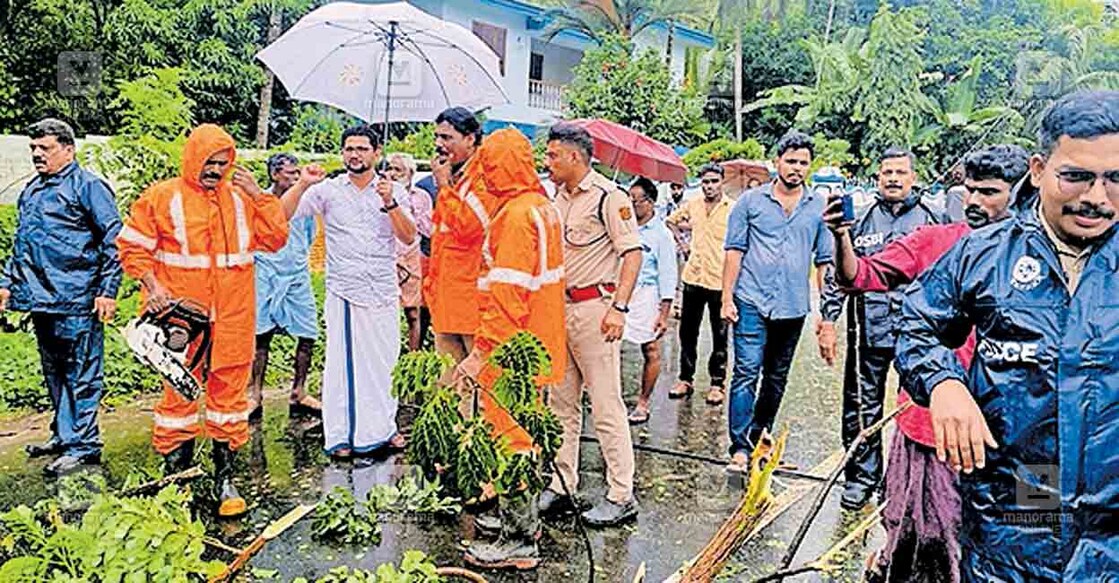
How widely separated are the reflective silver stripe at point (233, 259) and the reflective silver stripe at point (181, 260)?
80mm

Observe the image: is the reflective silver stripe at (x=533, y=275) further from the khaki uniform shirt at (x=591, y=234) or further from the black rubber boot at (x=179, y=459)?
the black rubber boot at (x=179, y=459)

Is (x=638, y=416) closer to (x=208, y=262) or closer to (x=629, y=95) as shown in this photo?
(x=208, y=262)

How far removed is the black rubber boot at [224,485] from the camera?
4.80m

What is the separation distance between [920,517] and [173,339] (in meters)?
3.21

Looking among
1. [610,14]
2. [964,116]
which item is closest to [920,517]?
[610,14]

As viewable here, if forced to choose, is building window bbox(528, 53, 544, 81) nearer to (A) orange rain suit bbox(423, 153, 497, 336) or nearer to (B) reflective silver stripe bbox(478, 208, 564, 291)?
(A) orange rain suit bbox(423, 153, 497, 336)

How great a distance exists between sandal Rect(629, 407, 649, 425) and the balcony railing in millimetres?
22381

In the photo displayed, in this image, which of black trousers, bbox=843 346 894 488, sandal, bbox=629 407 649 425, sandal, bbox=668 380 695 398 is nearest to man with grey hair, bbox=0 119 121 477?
sandal, bbox=629 407 649 425

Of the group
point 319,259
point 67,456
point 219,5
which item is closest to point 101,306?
point 67,456

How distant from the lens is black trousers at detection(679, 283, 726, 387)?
25.8 feet

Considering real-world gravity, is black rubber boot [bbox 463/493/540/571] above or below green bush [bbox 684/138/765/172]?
below

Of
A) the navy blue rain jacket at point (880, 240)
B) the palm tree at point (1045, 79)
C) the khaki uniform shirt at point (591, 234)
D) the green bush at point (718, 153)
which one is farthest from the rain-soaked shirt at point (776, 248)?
the palm tree at point (1045, 79)

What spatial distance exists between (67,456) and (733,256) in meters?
3.85

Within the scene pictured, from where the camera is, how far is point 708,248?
7812 millimetres
